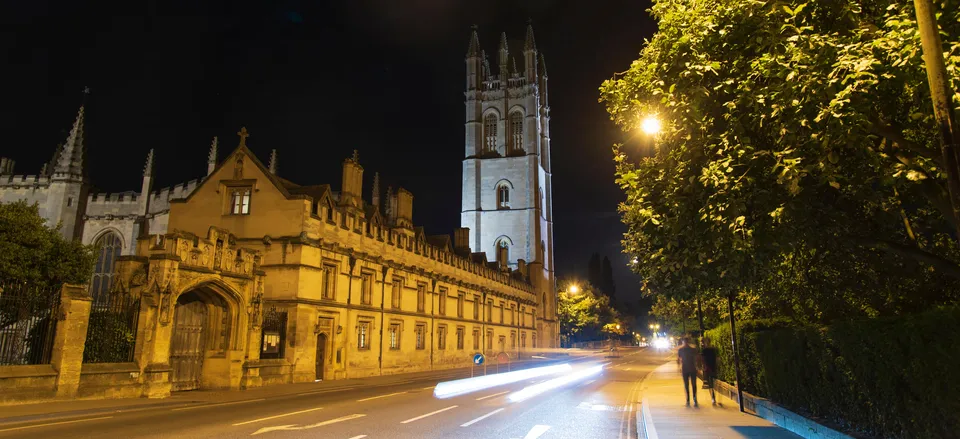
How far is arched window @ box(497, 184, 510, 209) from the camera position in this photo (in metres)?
82.6

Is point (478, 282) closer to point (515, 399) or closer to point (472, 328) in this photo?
point (472, 328)

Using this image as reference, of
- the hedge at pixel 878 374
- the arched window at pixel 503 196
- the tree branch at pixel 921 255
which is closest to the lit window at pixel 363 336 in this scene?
the hedge at pixel 878 374

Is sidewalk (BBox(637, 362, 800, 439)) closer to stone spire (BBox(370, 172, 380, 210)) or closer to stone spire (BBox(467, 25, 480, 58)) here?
stone spire (BBox(370, 172, 380, 210))

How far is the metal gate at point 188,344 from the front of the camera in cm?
2187

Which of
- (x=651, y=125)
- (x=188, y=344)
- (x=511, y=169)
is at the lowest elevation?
(x=188, y=344)

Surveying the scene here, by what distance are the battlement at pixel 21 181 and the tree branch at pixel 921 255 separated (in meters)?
70.4

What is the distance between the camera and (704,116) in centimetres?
902

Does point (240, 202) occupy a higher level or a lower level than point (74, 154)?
lower

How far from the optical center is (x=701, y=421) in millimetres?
13055

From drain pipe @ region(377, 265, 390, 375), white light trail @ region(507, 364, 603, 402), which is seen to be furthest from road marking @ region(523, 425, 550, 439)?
drain pipe @ region(377, 265, 390, 375)

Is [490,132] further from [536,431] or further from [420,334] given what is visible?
[536,431]

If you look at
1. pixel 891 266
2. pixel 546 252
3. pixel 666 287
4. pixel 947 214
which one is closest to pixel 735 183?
pixel 947 214

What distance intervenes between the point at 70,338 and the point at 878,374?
19.9 m

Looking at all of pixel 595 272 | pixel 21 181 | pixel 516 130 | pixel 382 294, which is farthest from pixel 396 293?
pixel 595 272
